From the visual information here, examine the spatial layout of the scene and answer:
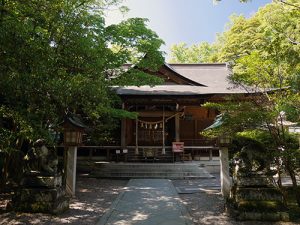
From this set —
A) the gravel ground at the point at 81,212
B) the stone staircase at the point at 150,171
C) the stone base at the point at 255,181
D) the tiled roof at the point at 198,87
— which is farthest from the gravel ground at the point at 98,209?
the tiled roof at the point at 198,87

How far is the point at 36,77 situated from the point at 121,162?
39.9ft

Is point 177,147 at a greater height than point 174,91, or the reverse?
point 174,91

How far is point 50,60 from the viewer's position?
658 cm

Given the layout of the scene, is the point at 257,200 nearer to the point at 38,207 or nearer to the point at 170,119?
the point at 38,207

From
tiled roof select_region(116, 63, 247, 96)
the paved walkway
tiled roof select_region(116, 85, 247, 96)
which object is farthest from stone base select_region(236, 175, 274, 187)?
tiled roof select_region(116, 85, 247, 96)

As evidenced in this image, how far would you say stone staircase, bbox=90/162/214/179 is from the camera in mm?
15297

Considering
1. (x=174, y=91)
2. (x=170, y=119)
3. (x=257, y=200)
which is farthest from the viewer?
(x=170, y=119)

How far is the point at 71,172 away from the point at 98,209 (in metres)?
2.59

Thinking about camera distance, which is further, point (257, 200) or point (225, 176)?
point (225, 176)

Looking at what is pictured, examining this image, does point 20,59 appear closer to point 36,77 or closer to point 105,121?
point 36,77

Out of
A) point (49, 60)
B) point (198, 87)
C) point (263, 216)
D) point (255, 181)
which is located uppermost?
point (198, 87)

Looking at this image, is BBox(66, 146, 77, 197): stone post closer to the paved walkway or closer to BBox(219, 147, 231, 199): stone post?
the paved walkway

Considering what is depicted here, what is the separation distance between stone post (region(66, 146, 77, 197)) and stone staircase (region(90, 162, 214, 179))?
507cm

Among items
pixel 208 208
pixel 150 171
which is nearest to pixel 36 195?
pixel 208 208
